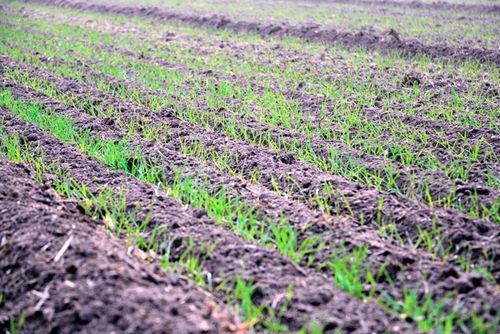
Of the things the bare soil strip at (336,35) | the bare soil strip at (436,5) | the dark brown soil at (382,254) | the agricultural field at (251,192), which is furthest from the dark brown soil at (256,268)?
the bare soil strip at (436,5)

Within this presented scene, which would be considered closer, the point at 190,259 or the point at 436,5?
the point at 190,259

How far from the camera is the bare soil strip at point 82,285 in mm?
2514

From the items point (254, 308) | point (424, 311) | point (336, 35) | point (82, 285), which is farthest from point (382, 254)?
point (336, 35)

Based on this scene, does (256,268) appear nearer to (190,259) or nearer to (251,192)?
(190,259)

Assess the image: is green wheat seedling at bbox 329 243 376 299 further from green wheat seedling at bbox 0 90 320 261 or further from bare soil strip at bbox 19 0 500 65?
bare soil strip at bbox 19 0 500 65

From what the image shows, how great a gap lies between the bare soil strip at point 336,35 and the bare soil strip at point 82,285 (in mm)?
6068

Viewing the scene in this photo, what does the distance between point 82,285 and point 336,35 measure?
7.70 meters

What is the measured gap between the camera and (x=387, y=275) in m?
2.81

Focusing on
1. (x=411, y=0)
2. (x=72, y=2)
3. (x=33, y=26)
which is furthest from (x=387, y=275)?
(x=72, y=2)

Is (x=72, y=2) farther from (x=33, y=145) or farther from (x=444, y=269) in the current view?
(x=444, y=269)

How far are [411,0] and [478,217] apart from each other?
491 inches

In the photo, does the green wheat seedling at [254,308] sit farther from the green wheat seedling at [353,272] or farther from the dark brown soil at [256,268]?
the green wheat seedling at [353,272]

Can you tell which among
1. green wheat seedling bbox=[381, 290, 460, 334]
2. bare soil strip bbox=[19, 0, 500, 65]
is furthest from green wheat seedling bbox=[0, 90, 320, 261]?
bare soil strip bbox=[19, 0, 500, 65]

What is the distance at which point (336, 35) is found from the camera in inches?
379
